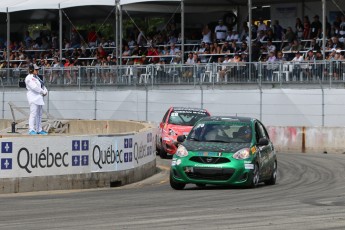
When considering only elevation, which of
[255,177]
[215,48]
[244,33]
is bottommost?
[255,177]

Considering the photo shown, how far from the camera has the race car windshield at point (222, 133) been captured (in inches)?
842

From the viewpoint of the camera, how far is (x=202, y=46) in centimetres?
4194

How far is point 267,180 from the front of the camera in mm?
22016

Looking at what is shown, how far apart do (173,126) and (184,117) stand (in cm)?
66

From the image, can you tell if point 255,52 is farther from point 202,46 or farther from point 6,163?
point 6,163

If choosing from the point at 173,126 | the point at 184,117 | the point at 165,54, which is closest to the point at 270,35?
the point at 165,54

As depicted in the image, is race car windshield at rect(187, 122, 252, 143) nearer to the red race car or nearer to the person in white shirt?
the person in white shirt

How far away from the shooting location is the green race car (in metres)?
20.4

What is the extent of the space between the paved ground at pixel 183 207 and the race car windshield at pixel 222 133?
3.39 ft

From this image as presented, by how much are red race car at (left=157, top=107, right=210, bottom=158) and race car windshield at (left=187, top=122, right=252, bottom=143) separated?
30.3ft

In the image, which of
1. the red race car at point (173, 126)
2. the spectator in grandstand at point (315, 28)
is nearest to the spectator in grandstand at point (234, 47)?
the spectator in grandstand at point (315, 28)

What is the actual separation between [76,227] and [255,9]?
32.2m

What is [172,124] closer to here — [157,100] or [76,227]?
[157,100]

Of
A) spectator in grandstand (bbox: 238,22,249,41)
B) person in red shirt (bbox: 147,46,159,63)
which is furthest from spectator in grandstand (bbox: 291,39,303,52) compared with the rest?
person in red shirt (bbox: 147,46,159,63)
